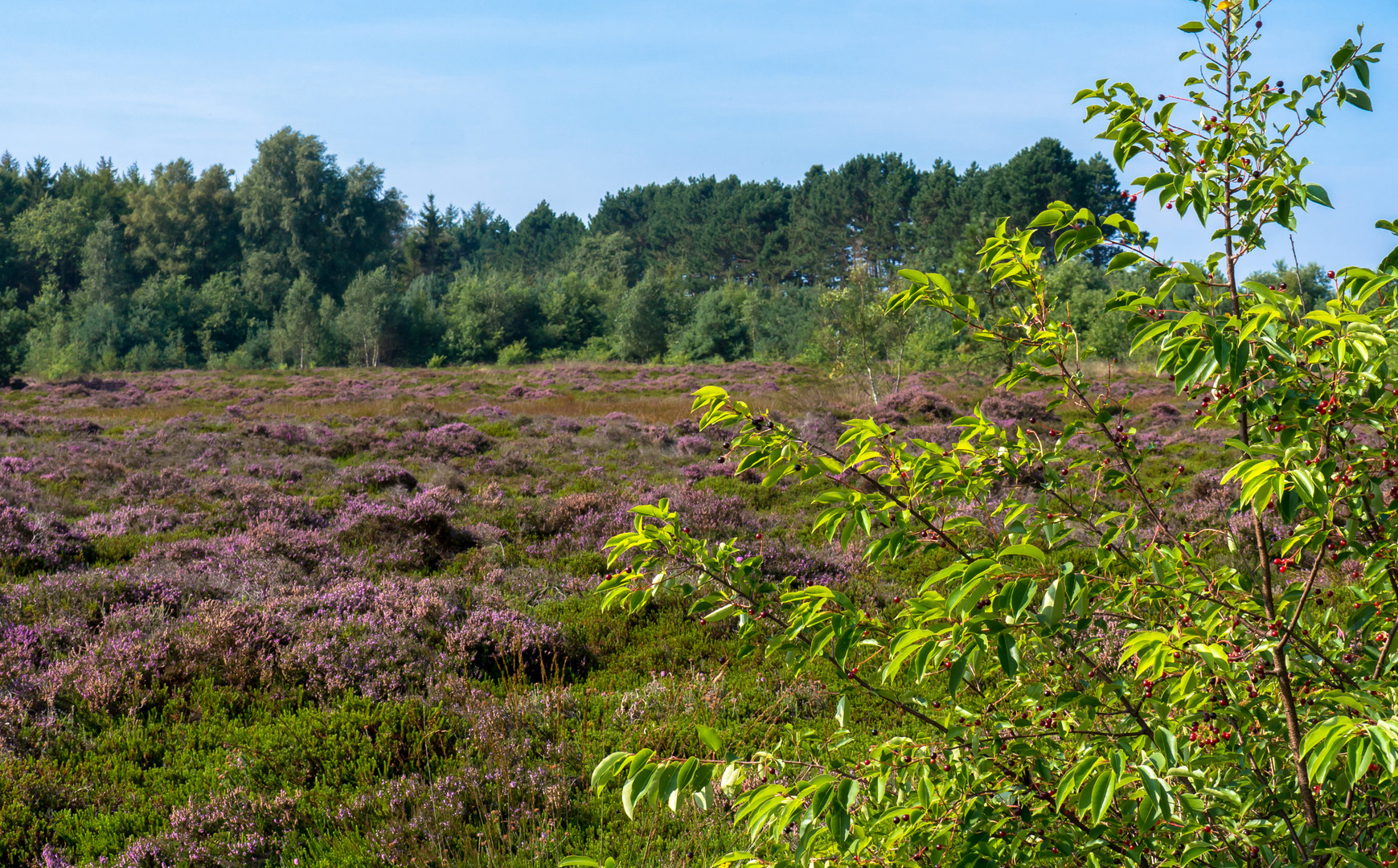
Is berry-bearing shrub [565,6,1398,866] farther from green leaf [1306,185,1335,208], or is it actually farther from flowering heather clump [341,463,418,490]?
flowering heather clump [341,463,418,490]

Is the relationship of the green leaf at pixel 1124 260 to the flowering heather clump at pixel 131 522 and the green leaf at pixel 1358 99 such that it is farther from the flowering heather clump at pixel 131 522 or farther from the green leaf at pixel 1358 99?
the flowering heather clump at pixel 131 522

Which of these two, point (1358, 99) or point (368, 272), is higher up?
point (368, 272)

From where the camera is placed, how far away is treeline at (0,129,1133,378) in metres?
54.4

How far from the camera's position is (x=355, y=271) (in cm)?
6756

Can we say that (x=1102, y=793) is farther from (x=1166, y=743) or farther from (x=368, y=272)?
(x=368, y=272)

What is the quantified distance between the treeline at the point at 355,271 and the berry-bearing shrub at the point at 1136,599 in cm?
3859

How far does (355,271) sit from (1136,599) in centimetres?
7383

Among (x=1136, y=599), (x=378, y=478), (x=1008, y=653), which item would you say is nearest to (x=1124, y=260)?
(x=1136, y=599)

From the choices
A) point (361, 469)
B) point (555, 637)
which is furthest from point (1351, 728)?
point (361, 469)

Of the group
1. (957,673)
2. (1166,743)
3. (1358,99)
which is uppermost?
(1358,99)

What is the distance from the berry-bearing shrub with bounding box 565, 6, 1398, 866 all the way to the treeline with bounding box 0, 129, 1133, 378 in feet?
127

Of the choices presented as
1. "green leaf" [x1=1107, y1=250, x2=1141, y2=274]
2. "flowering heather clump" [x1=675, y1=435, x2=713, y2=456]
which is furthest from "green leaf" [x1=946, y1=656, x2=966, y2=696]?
"flowering heather clump" [x1=675, y1=435, x2=713, y2=456]

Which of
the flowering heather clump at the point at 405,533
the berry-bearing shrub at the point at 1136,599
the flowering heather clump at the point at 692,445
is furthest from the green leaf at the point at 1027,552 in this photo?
the flowering heather clump at the point at 692,445

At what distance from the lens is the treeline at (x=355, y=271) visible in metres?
54.4
